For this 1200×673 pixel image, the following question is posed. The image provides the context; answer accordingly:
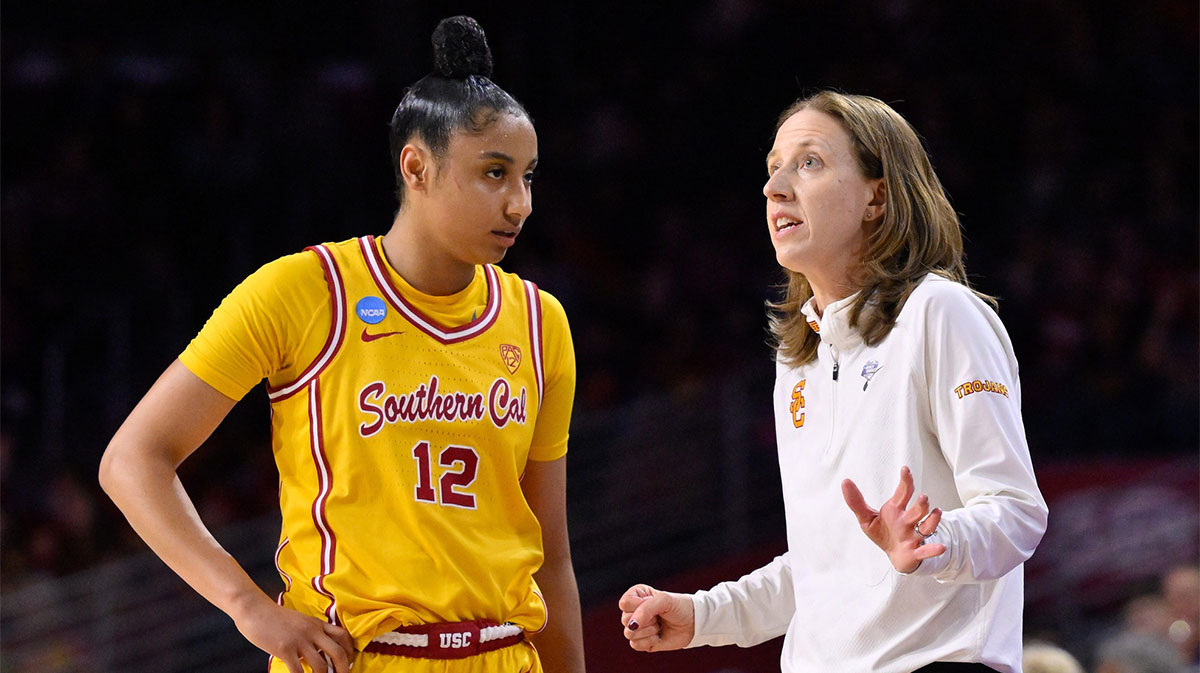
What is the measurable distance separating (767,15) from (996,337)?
9419 millimetres

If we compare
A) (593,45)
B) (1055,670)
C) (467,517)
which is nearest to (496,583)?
(467,517)

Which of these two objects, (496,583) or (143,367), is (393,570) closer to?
(496,583)

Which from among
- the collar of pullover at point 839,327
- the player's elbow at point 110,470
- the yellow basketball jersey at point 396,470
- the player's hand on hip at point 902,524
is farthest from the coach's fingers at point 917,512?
the player's elbow at point 110,470

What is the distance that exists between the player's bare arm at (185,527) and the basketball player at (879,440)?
2.34 ft

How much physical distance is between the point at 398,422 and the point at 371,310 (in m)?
0.26

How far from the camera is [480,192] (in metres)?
2.96

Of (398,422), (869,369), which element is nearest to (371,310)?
(398,422)

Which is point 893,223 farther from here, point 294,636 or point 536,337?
point 294,636

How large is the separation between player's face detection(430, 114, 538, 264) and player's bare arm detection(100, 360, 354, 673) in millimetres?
636

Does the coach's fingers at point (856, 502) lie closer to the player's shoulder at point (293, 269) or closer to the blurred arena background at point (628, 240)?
the player's shoulder at point (293, 269)

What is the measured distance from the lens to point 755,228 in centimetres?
1050

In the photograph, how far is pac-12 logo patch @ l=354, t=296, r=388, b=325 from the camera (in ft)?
9.57

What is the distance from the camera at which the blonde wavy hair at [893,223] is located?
8.99 ft

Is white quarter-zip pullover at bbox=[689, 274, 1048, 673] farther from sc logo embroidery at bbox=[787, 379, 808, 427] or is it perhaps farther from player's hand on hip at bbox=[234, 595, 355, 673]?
player's hand on hip at bbox=[234, 595, 355, 673]
